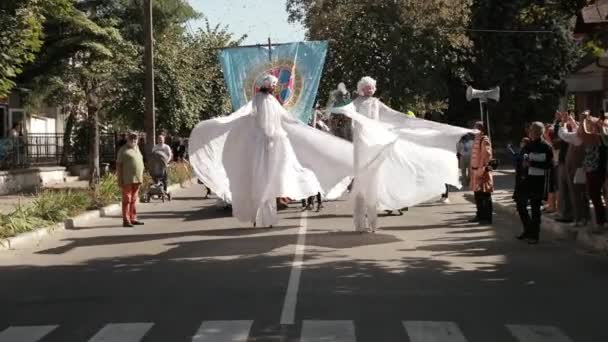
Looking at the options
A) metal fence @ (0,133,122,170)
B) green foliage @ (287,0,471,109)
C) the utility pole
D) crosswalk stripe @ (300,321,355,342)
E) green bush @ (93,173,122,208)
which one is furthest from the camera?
green foliage @ (287,0,471,109)

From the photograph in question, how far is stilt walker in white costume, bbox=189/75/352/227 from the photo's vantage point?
587 inches

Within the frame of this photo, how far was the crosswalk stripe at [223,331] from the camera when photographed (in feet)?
24.8

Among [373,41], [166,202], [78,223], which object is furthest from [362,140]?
[373,41]

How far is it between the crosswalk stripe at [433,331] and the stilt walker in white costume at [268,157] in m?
6.85

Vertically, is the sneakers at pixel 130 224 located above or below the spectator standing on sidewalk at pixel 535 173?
below

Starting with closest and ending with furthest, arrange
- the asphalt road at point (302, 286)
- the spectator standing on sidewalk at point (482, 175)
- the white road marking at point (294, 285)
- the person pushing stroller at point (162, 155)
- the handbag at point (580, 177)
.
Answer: the asphalt road at point (302, 286), the white road marking at point (294, 285), the handbag at point (580, 177), the spectator standing on sidewalk at point (482, 175), the person pushing stroller at point (162, 155)

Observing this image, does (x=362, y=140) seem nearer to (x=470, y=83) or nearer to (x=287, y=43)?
(x=287, y=43)

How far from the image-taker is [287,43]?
Result: 67.7ft

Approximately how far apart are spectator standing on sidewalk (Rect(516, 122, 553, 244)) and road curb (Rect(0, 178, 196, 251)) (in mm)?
7873

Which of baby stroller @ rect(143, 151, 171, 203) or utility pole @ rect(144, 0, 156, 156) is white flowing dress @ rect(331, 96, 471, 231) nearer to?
baby stroller @ rect(143, 151, 171, 203)

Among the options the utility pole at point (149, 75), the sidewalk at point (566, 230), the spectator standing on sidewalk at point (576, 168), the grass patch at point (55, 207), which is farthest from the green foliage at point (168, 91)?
the spectator standing on sidewalk at point (576, 168)

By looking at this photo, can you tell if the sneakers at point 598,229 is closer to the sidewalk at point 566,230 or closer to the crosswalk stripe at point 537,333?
the sidewalk at point 566,230

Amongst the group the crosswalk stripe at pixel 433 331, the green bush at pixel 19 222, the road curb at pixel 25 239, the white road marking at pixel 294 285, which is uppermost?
the green bush at pixel 19 222

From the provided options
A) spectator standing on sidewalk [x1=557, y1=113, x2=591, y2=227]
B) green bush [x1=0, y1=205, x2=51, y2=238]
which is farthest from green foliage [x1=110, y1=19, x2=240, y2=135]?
spectator standing on sidewalk [x1=557, y1=113, x2=591, y2=227]
